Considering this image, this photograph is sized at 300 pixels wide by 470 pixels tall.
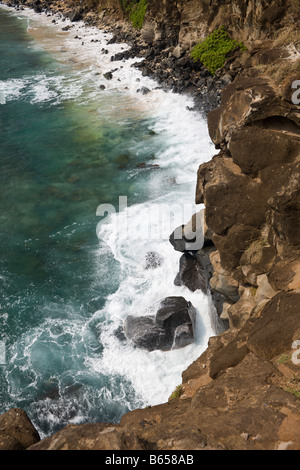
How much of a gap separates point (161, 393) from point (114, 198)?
13816 mm

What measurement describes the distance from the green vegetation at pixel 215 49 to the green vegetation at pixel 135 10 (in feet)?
48.1

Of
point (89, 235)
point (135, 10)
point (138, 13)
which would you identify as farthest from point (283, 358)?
point (135, 10)

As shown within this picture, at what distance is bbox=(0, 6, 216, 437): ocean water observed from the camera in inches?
661

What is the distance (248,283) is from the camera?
14.2 metres

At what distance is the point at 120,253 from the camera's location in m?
22.4

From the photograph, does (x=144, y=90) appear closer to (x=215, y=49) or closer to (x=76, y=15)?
(x=215, y=49)

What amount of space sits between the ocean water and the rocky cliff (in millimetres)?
3487

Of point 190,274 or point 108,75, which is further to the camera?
point 108,75

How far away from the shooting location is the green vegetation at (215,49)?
35688 mm

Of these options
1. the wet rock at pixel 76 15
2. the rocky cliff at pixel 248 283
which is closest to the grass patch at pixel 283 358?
the rocky cliff at pixel 248 283

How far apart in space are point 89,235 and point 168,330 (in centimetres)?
868

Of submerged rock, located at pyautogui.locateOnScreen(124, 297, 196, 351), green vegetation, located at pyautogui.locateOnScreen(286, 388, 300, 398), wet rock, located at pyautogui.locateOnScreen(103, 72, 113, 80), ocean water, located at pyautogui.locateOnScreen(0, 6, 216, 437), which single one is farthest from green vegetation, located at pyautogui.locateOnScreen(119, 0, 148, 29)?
green vegetation, located at pyautogui.locateOnScreen(286, 388, 300, 398)

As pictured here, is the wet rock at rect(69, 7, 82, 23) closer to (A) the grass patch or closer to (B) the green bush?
(B) the green bush

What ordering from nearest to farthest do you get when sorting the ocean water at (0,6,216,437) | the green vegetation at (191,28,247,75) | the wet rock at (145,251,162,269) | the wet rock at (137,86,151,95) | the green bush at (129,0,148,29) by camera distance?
the ocean water at (0,6,216,437)
the wet rock at (145,251,162,269)
the green vegetation at (191,28,247,75)
the wet rock at (137,86,151,95)
the green bush at (129,0,148,29)
